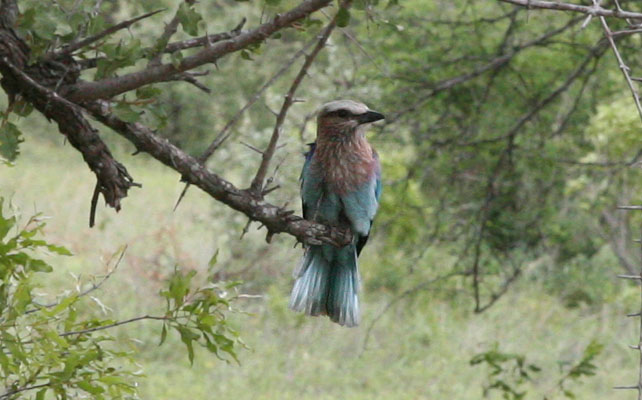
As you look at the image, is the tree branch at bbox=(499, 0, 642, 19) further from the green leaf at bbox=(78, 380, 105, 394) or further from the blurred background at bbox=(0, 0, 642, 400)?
the blurred background at bbox=(0, 0, 642, 400)

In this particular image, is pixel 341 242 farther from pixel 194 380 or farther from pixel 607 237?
pixel 607 237

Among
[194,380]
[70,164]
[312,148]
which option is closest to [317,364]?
[194,380]

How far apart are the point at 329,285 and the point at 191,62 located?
128cm

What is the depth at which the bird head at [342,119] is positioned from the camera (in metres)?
3.55

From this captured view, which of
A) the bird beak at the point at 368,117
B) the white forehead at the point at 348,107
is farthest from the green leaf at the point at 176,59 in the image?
the white forehead at the point at 348,107

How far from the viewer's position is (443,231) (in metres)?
7.45

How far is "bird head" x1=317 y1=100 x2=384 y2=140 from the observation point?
11.6 ft

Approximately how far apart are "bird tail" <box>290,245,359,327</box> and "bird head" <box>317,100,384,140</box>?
0.40m

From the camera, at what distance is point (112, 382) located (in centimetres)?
261

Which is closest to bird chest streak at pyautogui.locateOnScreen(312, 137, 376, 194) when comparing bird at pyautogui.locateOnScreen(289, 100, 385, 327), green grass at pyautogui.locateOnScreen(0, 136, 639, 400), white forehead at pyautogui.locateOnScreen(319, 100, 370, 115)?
bird at pyautogui.locateOnScreen(289, 100, 385, 327)

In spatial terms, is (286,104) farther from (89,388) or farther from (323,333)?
(323,333)

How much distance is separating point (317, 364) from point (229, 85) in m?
5.97

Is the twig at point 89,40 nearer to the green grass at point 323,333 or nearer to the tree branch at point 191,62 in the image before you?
the tree branch at point 191,62

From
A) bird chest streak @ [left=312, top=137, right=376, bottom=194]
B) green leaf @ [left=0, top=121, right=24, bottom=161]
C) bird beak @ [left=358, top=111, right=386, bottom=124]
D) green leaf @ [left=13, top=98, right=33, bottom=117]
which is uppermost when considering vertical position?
bird beak @ [left=358, top=111, right=386, bottom=124]
